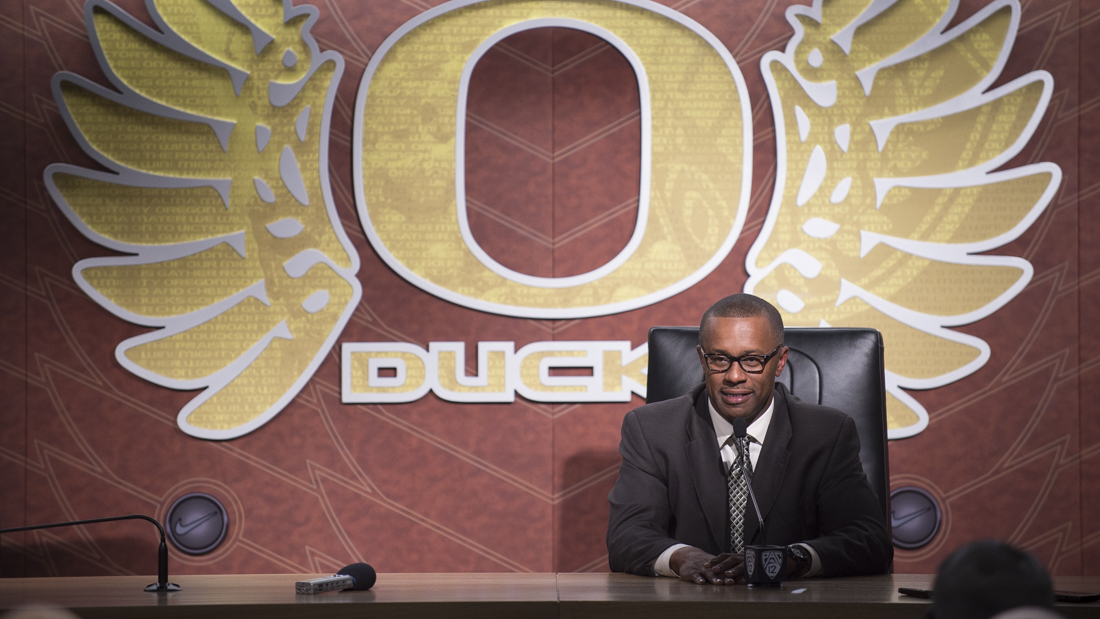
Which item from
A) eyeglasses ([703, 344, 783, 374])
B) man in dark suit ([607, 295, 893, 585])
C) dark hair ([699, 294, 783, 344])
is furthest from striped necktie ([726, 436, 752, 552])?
dark hair ([699, 294, 783, 344])

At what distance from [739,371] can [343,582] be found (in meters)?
0.95

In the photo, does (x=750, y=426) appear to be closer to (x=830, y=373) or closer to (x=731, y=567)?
(x=830, y=373)

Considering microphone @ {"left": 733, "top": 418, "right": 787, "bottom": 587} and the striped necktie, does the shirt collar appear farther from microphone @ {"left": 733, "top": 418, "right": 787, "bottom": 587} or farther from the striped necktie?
microphone @ {"left": 733, "top": 418, "right": 787, "bottom": 587}

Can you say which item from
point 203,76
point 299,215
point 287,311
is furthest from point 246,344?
point 203,76

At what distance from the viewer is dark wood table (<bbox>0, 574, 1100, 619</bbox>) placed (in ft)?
4.42

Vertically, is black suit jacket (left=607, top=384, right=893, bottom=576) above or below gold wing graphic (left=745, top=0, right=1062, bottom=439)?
below

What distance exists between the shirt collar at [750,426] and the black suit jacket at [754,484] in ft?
0.06

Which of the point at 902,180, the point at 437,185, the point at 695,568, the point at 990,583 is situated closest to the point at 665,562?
the point at 695,568

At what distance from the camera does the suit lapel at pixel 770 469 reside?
1.96m

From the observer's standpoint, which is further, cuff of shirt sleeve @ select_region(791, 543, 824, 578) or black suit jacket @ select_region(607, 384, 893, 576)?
black suit jacket @ select_region(607, 384, 893, 576)

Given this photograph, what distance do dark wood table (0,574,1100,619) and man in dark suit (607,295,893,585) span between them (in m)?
0.32

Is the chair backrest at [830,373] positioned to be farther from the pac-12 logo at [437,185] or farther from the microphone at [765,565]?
the pac-12 logo at [437,185]

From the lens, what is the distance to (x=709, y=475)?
199 cm

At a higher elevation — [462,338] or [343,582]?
[462,338]
